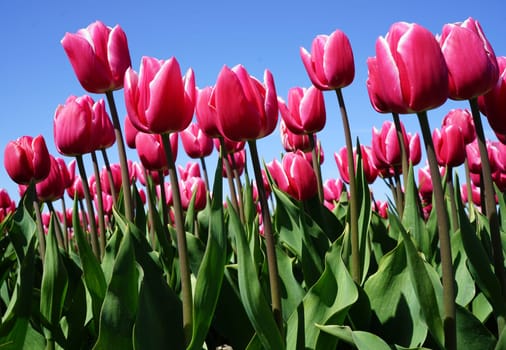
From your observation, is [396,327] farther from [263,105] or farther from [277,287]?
[263,105]

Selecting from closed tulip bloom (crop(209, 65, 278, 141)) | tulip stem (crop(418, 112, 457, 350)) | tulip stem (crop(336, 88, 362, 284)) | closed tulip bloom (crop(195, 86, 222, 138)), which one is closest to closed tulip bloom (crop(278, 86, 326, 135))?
closed tulip bloom (crop(195, 86, 222, 138))

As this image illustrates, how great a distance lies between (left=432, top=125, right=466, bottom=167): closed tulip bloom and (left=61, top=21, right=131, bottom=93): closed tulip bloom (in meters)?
1.63

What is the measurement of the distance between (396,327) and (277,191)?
875mm

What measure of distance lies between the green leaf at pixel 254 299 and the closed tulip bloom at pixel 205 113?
0.81 m

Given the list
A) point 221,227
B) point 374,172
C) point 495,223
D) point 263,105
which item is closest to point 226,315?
point 221,227

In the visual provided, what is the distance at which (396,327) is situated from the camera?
205cm

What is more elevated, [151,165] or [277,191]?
[151,165]

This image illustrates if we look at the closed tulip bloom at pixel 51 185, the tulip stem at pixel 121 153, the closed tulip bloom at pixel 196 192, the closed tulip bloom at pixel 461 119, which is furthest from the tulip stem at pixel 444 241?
the closed tulip bloom at pixel 196 192

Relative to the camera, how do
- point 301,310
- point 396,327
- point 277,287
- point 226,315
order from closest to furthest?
point 277,287 → point 301,310 → point 396,327 → point 226,315

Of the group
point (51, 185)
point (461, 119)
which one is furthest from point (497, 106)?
point (51, 185)

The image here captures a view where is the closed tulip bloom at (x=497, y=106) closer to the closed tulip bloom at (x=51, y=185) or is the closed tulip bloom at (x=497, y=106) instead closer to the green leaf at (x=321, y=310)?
the green leaf at (x=321, y=310)

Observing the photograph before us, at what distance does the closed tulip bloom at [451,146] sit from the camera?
3.01m

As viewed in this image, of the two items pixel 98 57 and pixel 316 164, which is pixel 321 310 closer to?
pixel 316 164

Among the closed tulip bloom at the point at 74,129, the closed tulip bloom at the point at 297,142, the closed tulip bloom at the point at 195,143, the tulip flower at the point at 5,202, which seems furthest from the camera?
the tulip flower at the point at 5,202
